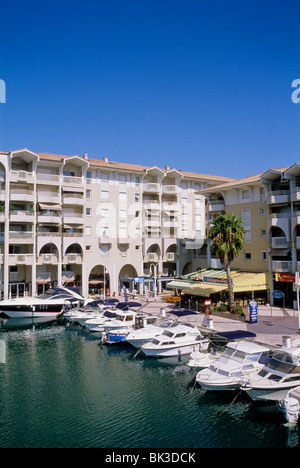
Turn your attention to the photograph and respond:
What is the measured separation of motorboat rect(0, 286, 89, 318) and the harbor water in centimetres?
1425

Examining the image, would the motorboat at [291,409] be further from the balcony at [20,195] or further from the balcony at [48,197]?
the balcony at [20,195]

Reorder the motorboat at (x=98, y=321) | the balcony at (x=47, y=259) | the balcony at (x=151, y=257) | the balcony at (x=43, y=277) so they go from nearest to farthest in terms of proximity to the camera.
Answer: the motorboat at (x=98, y=321)
the balcony at (x=47, y=259)
the balcony at (x=43, y=277)
the balcony at (x=151, y=257)

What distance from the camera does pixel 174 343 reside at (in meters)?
29.8

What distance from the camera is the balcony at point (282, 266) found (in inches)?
1650

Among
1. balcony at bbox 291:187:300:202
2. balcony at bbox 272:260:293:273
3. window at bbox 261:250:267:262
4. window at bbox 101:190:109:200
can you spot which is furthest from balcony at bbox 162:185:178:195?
balcony at bbox 272:260:293:273

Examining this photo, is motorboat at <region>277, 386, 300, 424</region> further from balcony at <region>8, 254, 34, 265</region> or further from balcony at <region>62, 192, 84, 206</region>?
balcony at <region>62, 192, 84, 206</region>

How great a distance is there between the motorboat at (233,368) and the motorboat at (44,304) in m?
26.3

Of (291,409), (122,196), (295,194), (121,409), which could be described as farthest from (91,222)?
(291,409)

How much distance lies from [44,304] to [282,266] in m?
27.5

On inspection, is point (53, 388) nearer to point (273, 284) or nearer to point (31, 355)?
point (31, 355)

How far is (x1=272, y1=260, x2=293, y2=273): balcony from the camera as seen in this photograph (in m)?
41.9

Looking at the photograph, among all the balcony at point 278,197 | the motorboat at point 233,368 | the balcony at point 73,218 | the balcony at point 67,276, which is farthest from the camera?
the balcony at point 67,276

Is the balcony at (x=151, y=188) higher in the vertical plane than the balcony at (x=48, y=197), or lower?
higher

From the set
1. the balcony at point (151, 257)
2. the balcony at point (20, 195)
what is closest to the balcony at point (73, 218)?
the balcony at point (20, 195)
